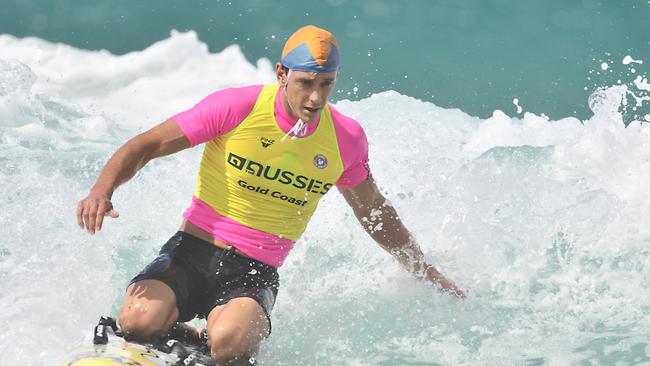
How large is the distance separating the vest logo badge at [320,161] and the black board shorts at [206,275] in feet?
2.07

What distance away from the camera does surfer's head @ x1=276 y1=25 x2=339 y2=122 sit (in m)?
4.58

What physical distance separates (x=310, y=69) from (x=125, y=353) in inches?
65.4

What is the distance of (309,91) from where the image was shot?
4645 mm

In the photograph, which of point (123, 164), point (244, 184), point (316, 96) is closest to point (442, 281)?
point (244, 184)

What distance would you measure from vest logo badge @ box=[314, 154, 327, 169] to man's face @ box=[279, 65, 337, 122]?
0.98 ft

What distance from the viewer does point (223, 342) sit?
440 cm

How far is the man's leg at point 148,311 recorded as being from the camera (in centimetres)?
446

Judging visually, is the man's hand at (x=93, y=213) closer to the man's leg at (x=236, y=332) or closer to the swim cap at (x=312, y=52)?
the man's leg at (x=236, y=332)

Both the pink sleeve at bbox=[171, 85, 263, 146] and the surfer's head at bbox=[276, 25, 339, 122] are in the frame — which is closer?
the surfer's head at bbox=[276, 25, 339, 122]

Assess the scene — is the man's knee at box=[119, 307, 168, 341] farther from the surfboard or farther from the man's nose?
the man's nose

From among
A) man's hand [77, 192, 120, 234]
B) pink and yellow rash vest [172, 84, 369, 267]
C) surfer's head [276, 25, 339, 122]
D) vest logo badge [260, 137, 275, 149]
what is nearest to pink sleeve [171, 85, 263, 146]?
pink and yellow rash vest [172, 84, 369, 267]

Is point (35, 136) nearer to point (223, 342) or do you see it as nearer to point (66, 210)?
point (66, 210)

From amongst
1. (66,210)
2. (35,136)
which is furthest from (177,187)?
(35,136)

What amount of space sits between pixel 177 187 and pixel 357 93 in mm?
2506
